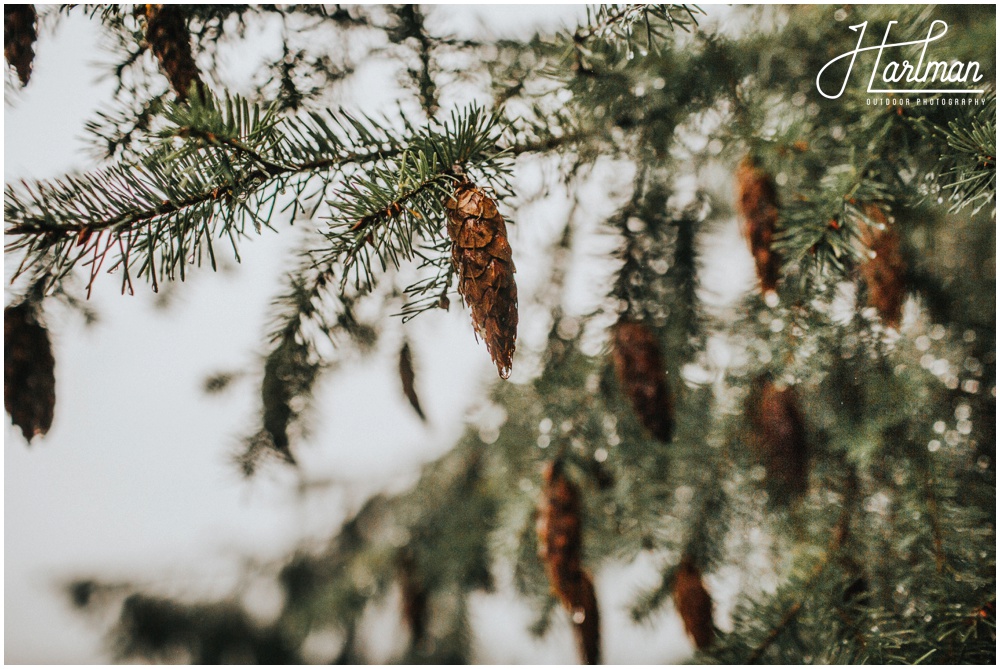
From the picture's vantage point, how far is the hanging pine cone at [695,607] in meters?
0.41

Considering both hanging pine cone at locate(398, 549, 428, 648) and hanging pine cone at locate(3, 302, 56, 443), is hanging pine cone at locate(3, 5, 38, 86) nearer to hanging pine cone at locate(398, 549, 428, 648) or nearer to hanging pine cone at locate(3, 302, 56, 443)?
hanging pine cone at locate(3, 302, 56, 443)

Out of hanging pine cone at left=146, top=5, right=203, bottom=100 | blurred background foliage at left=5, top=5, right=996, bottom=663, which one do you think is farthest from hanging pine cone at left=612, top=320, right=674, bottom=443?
hanging pine cone at left=146, top=5, right=203, bottom=100

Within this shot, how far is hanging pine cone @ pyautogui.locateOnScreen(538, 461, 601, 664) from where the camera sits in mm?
369

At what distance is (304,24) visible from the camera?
1.29 ft

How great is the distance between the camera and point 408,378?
40 centimetres

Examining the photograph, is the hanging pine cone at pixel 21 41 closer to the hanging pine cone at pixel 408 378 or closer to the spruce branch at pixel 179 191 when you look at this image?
the spruce branch at pixel 179 191

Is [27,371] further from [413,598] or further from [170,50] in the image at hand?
[413,598]

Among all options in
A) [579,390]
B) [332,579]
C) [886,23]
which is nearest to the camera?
[886,23]

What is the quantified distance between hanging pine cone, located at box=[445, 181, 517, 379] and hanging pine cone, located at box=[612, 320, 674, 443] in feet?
0.51

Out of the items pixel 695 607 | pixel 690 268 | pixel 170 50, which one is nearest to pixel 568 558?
pixel 695 607

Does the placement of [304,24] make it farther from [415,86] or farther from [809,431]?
[809,431]

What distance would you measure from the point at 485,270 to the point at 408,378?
0.65 feet

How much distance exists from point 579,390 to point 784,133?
23 centimetres

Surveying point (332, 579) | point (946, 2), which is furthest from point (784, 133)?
Result: point (332, 579)
